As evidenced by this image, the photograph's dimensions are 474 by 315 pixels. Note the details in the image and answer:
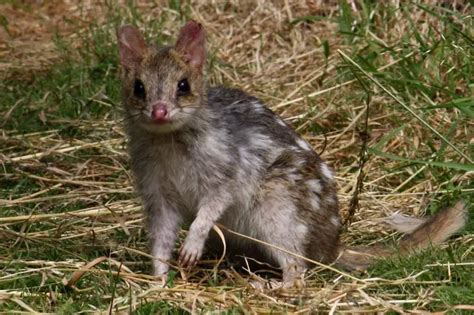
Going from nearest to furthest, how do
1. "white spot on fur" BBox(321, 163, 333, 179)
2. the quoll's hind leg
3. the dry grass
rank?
the dry grass → the quoll's hind leg → "white spot on fur" BBox(321, 163, 333, 179)

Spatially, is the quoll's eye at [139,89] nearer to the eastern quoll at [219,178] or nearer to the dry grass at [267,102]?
the eastern quoll at [219,178]

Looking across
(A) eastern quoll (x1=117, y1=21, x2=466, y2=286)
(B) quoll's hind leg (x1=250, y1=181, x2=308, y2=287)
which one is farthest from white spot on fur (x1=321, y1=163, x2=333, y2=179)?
(B) quoll's hind leg (x1=250, y1=181, x2=308, y2=287)

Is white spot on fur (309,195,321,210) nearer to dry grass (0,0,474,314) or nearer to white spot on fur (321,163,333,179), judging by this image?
white spot on fur (321,163,333,179)

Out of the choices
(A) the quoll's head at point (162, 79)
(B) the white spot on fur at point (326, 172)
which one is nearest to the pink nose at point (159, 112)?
(A) the quoll's head at point (162, 79)

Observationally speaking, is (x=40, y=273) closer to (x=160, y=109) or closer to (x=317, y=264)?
(x=160, y=109)

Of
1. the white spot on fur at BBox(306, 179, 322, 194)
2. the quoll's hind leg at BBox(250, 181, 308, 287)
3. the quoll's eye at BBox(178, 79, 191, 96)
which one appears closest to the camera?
the quoll's eye at BBox(178, 79, 191, 96)

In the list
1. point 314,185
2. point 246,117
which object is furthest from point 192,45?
point 314,185

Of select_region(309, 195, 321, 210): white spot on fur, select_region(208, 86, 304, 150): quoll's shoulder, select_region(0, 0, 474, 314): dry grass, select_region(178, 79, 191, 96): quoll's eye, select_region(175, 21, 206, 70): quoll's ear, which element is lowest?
select_region(0, 0, 474, 314): dry grass

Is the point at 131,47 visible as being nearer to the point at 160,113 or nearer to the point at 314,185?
the point at 160,113
